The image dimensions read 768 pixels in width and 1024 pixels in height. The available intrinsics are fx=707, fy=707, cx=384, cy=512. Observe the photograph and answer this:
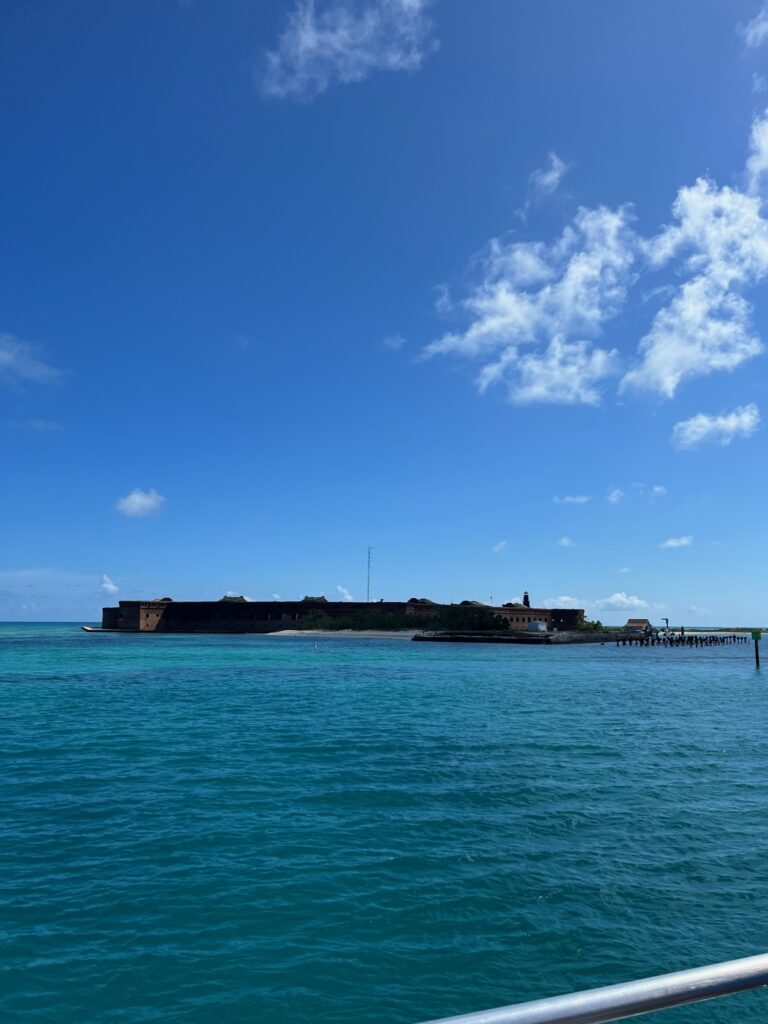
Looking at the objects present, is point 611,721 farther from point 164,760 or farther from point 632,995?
point 632,995

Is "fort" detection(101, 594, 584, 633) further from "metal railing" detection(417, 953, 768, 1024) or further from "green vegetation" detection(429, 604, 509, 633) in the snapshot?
"metal railing" detection(417, 953, 768, 1024)

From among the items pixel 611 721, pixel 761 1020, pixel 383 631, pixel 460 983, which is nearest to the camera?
pixel 761 1020

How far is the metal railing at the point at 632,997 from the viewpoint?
167 cm

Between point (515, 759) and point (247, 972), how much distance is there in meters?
12.5

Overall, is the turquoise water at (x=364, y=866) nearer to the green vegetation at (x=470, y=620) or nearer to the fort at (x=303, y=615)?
the green vegetation at (x=470, y=620)

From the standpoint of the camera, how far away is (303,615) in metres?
141

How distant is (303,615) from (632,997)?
14133cm

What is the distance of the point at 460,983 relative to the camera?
8227 millimetres

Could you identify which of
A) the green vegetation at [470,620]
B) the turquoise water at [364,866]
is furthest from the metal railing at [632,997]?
the green vegetation at [470,620]

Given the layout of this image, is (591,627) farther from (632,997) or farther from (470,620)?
(632,997)

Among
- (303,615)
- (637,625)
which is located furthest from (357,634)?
(637,625)

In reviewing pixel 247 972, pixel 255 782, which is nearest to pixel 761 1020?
pixel 247 972

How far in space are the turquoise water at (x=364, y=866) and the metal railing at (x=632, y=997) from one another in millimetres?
7101

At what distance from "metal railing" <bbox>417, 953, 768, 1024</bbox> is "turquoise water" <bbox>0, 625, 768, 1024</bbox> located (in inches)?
280
